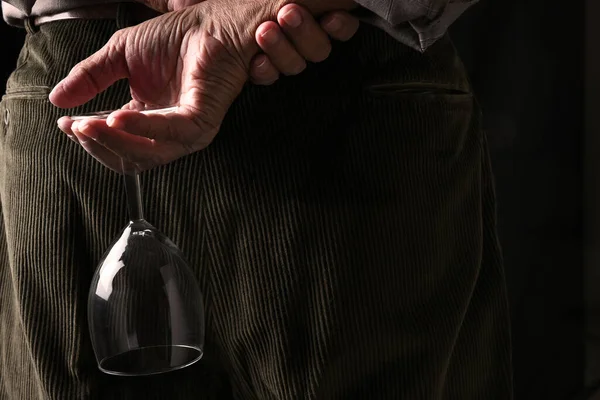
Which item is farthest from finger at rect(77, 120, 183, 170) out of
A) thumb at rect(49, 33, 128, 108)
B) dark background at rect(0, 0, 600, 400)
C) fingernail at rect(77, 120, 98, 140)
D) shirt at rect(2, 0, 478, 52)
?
dark background at rect(0, 0, 600, 400)

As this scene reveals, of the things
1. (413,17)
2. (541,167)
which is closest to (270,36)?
(413,17)

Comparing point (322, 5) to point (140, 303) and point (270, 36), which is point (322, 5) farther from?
point (140, 303)

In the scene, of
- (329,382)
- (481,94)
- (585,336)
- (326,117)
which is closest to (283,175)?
(326,117)

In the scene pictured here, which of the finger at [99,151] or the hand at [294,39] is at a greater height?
the hand at [294,39]

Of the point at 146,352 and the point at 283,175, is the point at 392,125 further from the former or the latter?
the point at 146,352

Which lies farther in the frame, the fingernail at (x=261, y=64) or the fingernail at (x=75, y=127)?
the fingernail at (x=261, y=64)

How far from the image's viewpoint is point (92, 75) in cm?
70

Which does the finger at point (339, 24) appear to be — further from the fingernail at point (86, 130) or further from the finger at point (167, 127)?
the fingernail at point (86, 130)

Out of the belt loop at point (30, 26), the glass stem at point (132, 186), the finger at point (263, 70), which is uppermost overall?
the belt loop at point (30, 26)

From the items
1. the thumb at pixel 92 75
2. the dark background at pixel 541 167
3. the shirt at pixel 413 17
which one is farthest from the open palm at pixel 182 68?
the dark background at pixel 541 167

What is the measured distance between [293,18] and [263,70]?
0.05 metres

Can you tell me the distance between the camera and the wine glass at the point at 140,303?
0.61 meters

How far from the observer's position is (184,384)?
81cm

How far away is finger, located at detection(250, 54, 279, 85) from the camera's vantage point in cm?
72
